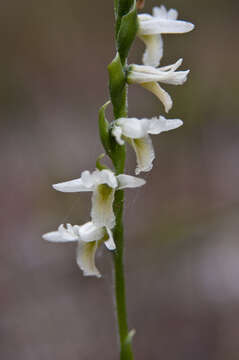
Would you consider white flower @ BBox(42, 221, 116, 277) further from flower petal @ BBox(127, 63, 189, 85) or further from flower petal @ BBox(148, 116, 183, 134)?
flower petal @ BBox(127, 63, 189, 85)

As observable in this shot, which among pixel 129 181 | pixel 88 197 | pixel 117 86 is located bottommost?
pixel 88 197

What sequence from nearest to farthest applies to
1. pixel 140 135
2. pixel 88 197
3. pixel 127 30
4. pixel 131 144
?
pixel 140 135 → pixel 131 144 → pixel 127 30 → pixel 88 197

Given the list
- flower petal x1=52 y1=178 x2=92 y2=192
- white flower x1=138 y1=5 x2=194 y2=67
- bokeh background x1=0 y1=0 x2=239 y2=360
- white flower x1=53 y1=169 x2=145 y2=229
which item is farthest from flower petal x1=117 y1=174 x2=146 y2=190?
bokeh background x1=0 y1=0 x2=239 y2=360

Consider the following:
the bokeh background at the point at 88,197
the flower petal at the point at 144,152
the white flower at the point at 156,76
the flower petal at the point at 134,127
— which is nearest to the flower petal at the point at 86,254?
the flower petal at the point at 144,152

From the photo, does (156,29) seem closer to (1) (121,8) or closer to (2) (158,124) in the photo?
(1) (121,8)

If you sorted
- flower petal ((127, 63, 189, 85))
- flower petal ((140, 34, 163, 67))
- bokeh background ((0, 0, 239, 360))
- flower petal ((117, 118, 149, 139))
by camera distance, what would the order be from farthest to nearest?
bokeh background ((0, 0, 239, 360)), flower petal ((140, 34, 163, 67)), flower petal ((127, 63, 189, 85)), flower petal ((117, 118, 149, 139))

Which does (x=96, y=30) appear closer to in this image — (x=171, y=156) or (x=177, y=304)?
(x=171, y=156)

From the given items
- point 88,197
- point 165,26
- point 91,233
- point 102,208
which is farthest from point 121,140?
point 88,197
